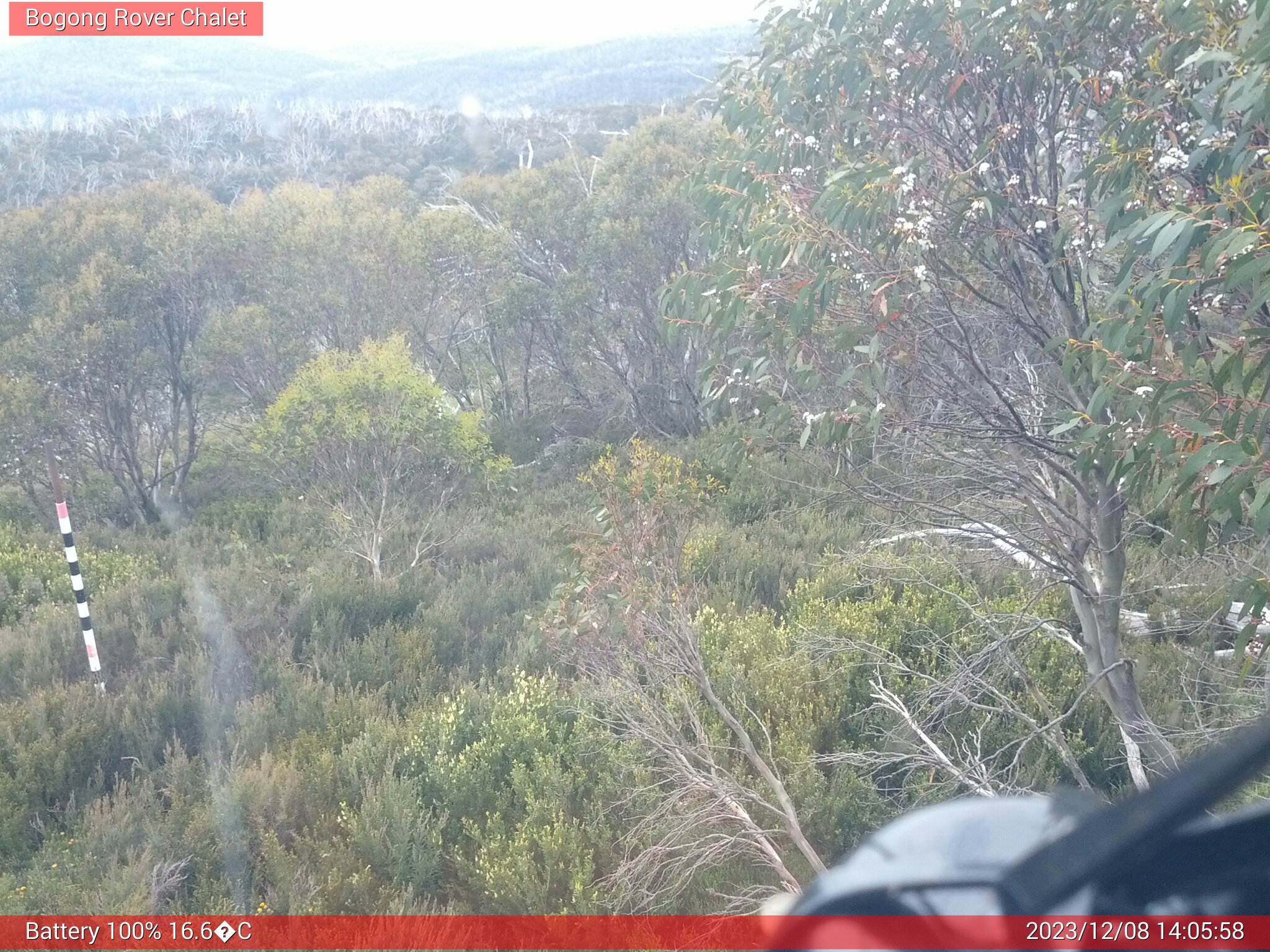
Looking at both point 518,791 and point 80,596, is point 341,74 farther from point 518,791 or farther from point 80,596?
point 518,791

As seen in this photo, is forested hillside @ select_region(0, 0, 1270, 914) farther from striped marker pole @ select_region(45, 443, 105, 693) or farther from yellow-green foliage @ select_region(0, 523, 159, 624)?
striped marker pole @ select_region(45, 443, 105, 693)

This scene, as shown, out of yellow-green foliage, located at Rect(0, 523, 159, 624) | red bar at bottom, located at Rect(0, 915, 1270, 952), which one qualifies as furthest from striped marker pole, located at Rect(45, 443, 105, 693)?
red bar at bottom, located at Rect(0, 915, 1270, 952)

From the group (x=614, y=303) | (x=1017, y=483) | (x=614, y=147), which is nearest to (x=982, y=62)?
(x=1017, y=483)

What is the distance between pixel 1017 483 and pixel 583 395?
478 inches

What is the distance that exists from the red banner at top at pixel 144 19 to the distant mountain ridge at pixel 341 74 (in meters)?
26.4

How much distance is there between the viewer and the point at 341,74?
46844mm

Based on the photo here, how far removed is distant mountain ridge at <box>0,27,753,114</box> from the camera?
1401 inches

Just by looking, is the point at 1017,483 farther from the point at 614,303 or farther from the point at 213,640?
the point at 614,303

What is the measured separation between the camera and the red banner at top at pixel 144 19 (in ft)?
19.4

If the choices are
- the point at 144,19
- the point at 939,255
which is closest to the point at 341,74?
the point at 144,19

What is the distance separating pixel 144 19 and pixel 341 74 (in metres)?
45.6

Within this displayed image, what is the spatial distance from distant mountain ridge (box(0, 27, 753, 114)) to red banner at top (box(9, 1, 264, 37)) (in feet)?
86.7

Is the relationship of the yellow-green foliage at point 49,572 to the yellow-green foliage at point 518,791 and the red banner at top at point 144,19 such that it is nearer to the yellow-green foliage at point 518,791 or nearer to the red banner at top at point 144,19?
the red banner at top at point 144,19

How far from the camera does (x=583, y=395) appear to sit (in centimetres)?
1600
